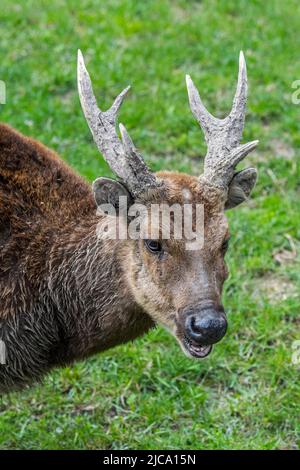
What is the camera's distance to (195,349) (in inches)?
→ 238

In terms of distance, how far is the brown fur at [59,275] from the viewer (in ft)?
21.2

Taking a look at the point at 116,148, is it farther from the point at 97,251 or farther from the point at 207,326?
the point at 207,326

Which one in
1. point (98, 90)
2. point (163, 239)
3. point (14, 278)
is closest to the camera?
point (163, 239)

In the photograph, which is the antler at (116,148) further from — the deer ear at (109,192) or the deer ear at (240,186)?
the deer ear at (240,186)

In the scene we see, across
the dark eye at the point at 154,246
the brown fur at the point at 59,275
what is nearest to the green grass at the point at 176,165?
the brown fur at the point at 59,275

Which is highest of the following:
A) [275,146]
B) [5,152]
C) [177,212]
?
[275,146]

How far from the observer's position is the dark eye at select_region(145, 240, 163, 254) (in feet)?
20.2

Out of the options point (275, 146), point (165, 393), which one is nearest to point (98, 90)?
point (275, 146)

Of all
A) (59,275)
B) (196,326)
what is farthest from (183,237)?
(59,275)

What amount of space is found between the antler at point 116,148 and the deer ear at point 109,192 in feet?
0.18

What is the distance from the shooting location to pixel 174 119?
10.8m

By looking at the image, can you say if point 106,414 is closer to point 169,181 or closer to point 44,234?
point 44,234

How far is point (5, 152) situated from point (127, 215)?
3.69ft

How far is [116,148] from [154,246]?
0.71 m
